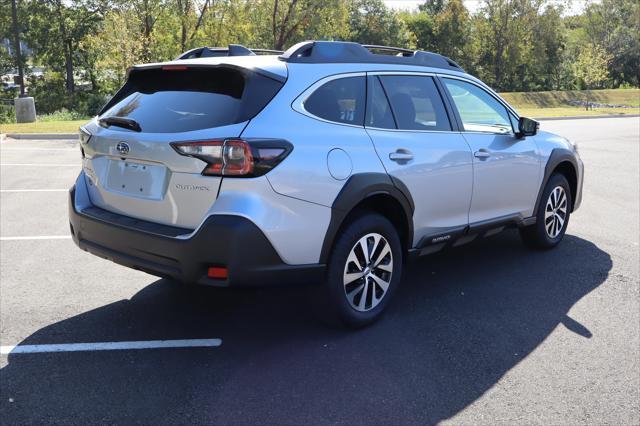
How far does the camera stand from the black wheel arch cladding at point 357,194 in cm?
375

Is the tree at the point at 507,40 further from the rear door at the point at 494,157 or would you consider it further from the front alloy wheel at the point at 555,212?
the rear door at the point at 494,157

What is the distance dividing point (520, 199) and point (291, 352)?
280cm

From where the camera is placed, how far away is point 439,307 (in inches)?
183

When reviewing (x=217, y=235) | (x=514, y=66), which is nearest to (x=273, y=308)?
(x=217, y=235)

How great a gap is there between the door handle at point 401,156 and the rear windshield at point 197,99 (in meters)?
0.96

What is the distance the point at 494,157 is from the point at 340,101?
5.60 feet

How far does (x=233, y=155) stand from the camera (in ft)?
11.0

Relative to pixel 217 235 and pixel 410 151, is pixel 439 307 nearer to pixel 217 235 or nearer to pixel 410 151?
pixel 410 151

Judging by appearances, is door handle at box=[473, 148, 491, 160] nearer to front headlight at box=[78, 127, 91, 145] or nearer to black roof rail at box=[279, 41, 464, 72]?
black roof rail at box=[279, 41, 464, 72]

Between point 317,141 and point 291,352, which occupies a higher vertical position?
point 317,141

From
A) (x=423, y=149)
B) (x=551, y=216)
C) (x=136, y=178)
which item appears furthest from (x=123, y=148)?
(x=551, y=216)

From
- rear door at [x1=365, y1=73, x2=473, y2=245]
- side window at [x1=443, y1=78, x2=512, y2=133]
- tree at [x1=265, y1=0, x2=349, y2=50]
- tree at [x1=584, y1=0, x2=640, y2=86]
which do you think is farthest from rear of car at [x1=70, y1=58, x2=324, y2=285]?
tree at [x1=584, y1=0, x2=640, y2=86]

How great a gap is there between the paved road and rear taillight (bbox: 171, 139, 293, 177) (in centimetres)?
113

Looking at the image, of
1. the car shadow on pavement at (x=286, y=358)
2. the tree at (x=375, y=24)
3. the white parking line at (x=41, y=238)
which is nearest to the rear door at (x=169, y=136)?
the car shadow on pavement at (x=286, y=358)
